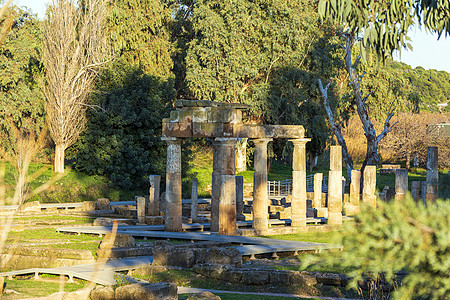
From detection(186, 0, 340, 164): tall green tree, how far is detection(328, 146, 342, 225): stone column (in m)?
16.9

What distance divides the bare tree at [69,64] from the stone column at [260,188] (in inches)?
619

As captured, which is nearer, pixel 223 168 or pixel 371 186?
pixel 223 168

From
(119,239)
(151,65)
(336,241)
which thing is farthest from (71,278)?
(151,65)

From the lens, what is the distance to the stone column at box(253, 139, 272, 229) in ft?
79.5

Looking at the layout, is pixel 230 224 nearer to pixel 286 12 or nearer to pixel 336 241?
pixel 336 241

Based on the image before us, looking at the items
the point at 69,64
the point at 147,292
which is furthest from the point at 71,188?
the point at 147,292

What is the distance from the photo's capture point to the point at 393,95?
5219 cm

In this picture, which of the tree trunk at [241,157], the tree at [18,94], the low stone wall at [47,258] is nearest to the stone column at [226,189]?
the low stone wall at [47,258]

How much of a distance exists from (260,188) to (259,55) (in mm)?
21433

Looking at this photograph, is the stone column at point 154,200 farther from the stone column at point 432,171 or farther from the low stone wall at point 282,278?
the low stone wall at point 282,278

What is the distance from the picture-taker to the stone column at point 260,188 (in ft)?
79.5

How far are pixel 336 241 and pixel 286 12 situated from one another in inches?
1607

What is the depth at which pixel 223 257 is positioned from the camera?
15.4 metres

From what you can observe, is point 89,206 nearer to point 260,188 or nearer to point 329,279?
point 260,188
